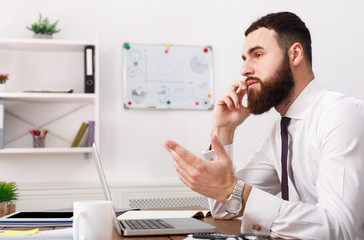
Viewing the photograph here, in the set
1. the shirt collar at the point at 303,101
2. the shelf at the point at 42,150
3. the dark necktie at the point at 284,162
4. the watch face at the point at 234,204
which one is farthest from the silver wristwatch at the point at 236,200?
the shelf at the point at 42,150

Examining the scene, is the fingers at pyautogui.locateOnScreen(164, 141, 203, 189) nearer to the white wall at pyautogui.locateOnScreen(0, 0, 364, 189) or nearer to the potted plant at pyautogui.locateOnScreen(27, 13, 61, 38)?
the white wall at pyautogui.locateOnScreen(0, 0, 364, 189)

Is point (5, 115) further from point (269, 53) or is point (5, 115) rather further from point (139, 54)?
point (269, 53)

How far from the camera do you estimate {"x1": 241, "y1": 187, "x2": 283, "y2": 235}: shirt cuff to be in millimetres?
1061

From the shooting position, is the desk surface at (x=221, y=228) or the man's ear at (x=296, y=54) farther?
the man's ear at (x=296, y=54)

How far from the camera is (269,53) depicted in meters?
1.55

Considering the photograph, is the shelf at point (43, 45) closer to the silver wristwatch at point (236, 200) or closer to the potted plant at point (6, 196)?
the potted plant at point (6, 196)

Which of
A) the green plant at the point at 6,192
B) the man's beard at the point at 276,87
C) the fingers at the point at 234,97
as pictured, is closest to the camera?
the green plant at the point at 6,192

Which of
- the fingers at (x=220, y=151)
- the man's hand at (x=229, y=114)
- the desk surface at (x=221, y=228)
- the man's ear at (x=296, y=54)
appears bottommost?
the desk surface at (x=221, y=228)

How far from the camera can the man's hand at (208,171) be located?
40.7 inches

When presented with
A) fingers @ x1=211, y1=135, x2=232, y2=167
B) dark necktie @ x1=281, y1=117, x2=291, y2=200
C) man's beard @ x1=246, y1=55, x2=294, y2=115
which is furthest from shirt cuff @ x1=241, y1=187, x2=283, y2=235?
man's beard @ x1=246, y1=55, x2=294, y2=115

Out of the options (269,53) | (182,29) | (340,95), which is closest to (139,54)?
(182,29)

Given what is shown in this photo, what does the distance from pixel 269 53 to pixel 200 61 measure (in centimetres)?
183

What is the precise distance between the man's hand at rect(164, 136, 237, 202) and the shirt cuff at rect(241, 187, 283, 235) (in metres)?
0.06

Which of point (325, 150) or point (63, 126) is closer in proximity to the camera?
point (325, 150)
